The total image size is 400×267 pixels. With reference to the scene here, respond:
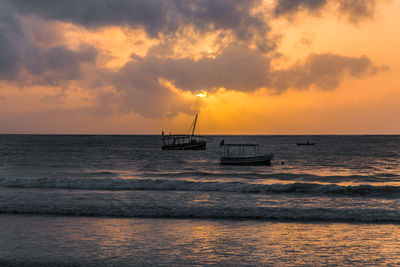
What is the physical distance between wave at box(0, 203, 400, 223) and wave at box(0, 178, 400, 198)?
8.24 metres

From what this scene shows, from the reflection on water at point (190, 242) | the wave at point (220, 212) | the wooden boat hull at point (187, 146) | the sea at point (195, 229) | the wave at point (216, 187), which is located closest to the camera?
the reflection on water at point (190, 242)

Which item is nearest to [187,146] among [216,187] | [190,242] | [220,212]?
[216,187]

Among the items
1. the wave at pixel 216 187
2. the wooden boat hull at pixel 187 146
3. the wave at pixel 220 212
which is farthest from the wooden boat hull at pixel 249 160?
the wooden boat hull at pixel 187 146

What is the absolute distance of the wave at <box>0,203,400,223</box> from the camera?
54.3ft

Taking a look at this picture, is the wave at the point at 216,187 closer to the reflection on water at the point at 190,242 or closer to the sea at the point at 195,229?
the sea at the point at 195,229

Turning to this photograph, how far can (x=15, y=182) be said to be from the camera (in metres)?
30.3

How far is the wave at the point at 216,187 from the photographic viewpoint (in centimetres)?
2650

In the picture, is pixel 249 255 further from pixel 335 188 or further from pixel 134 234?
pixel 335 188

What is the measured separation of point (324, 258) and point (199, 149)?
102999mm

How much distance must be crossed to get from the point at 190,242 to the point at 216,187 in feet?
51.1

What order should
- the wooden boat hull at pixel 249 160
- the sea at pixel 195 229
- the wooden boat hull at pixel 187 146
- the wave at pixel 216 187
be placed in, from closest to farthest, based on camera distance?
1. the sea at pixel 195 229
2. the wave at pixel 216 187
3. the wooden boat hull at pixel 249 160
4. the wooden boat hull at pixel 187 146

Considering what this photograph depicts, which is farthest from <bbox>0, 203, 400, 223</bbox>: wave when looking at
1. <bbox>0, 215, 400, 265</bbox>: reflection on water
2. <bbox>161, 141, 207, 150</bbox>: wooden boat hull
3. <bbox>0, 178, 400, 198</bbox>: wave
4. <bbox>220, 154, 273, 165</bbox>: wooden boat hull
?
<bbox>161, 141, 207, 150</bbox>: wooden boat hull

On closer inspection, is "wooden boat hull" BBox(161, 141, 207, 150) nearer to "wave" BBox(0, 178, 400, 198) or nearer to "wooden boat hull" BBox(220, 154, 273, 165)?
"wooden boat hull" BBox(220, 154, 273, 165)

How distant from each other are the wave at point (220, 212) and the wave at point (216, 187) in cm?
824
